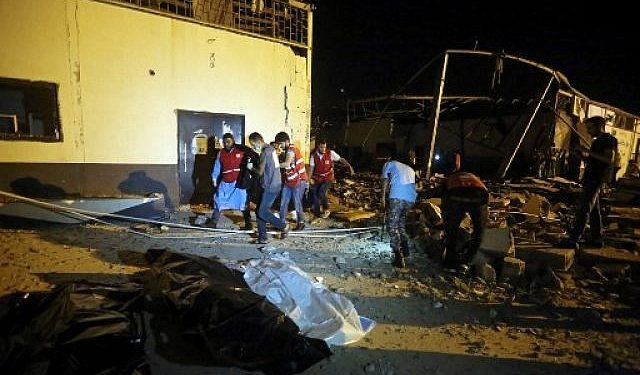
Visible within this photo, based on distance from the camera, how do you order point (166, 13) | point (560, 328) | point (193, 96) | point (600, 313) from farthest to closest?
point (193, 96)
point (166, 13)
point (600, 313)
point (560, 328)

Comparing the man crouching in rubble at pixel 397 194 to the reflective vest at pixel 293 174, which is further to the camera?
the reflective vest at pixel 293 174

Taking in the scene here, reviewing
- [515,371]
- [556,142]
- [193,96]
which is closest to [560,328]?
[515,371]

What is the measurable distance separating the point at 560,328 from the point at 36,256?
6.64 metres

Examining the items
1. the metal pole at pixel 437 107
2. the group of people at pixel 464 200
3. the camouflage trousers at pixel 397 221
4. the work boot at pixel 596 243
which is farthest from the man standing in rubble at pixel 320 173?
the work boot at pixel 596 243

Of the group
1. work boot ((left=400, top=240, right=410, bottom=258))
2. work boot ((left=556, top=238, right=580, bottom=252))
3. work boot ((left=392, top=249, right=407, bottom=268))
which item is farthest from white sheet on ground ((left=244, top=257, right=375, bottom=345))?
work boot ((left=556, top=238, right=580, bottom=252))

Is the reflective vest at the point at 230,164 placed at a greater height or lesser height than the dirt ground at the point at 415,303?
greater

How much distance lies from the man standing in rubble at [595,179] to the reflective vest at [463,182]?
1.84 meters

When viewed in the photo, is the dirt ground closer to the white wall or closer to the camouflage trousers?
the camouflage trousers

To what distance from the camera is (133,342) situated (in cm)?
277

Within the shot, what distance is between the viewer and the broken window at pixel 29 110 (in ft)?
23.2

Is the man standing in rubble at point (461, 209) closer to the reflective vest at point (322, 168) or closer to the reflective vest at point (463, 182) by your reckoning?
the reflective vest at point (463, 182)

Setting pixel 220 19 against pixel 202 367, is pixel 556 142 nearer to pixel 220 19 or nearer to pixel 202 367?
pixel 220 19

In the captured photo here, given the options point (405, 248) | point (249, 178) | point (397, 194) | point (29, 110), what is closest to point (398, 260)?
point (405, 248)

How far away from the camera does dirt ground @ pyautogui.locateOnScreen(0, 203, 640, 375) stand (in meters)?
3.26
